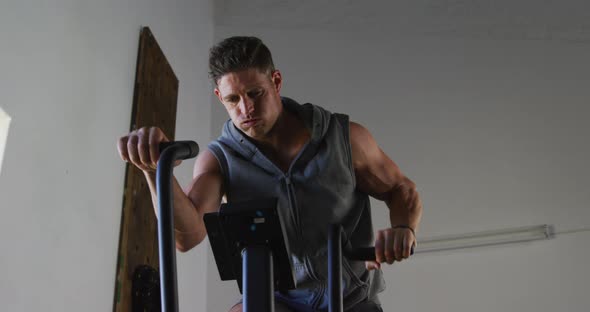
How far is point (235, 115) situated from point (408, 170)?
7.00ft

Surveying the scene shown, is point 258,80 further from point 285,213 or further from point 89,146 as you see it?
point 89,146

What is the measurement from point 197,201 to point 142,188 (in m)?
0.89

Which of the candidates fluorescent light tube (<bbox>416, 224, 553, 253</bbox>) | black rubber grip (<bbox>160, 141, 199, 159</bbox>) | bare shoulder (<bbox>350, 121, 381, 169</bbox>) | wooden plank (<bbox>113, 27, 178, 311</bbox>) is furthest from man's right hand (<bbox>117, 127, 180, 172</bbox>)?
fluorescent light tube (<bbox>416, 224, 553, 253</bbox>)

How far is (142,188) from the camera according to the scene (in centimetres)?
200

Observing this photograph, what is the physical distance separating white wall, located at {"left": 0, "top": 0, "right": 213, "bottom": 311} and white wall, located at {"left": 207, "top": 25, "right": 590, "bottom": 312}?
1365 mm

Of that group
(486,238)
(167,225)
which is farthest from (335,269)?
(486,238)

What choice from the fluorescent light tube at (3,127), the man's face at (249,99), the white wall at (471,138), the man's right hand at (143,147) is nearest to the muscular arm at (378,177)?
the man's face at (249,99)

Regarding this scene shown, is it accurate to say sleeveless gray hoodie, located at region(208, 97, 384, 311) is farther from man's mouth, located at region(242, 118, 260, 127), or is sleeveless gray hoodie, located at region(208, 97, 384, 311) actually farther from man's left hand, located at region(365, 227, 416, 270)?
man's left hand, located at region(365, 227, 416, 270)

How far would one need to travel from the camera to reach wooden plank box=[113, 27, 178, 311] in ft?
5.86

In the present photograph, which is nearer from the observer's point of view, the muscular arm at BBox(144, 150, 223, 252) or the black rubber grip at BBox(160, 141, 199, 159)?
the black rubber grip at BBox(160, 141, 199, 159)

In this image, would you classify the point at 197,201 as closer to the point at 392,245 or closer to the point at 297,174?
the point at 297,174

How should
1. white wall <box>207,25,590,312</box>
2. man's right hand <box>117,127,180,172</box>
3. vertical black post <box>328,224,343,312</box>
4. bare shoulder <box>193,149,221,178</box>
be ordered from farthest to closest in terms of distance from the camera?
white wall <box>207,25,590,312</box> < bare shoulder <box>193,149,221,178</box> < vertical black post <box>328,224,343,312</box> < man's right hand <box>117,127,180,172</box>

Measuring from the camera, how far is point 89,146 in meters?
1.57

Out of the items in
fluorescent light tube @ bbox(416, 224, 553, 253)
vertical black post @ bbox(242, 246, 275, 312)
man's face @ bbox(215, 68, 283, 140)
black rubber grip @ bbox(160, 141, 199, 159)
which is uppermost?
man's face @ bbox(215, 68, 283, 140)
